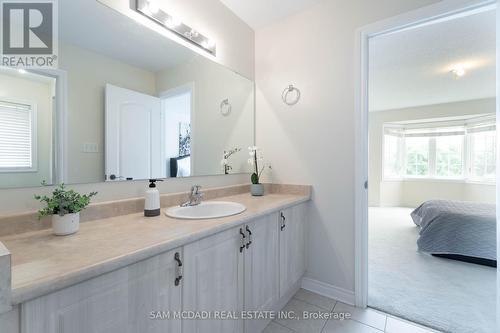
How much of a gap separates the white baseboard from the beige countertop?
1.16 meters

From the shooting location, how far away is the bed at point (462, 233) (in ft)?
8.07

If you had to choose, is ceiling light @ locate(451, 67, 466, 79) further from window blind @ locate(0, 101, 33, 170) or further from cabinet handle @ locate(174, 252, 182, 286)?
window blind @ locate(0, 101, 33, 170)

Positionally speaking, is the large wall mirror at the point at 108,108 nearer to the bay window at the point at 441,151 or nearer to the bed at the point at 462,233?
the bed at the point at 462,233

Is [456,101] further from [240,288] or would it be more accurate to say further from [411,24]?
[240,288]

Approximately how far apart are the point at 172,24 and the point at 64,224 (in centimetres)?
139

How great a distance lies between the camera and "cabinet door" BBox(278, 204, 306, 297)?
65.3 inches

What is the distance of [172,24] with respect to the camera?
1578 mm

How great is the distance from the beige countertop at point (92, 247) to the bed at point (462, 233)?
8.90ft

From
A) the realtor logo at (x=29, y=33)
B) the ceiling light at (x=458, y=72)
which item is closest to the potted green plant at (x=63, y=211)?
the realtor logo at (x=29, y=33)

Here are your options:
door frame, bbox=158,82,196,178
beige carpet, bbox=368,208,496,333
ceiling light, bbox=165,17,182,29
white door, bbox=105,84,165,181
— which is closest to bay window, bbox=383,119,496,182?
beige carpet, bbox=368,208,496,333

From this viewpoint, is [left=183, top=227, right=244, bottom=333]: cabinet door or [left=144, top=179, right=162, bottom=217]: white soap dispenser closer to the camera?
[left=183, top=227, right=244, bottom=333]: cabinet door

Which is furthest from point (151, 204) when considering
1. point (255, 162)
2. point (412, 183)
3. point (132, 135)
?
point (412, 183)

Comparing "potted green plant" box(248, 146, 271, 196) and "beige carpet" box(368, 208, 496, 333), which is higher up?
"potted green plant" box(248, 146, 271, 196)

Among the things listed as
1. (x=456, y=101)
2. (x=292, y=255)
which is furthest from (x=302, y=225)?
(x=456, y=101)
